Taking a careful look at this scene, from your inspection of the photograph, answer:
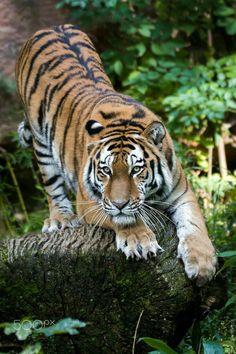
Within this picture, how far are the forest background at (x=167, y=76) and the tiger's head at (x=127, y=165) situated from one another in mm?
2678

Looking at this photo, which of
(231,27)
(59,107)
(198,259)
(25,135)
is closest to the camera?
(198,259)

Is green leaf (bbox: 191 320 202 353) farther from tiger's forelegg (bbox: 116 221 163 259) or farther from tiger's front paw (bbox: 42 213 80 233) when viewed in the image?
tiger's front paw (bbox: 42 213 80 233)

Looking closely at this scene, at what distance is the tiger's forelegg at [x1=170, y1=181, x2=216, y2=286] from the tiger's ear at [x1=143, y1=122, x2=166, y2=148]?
44 cm

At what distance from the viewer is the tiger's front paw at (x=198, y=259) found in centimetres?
394

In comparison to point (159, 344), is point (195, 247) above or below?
above

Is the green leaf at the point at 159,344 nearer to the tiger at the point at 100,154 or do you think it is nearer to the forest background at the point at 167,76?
the tiger at the point at 100,154

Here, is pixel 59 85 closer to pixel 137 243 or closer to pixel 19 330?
pixel 137 243

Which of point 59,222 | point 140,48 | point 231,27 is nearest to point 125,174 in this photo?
point 59,222

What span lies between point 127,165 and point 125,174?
0.07 meters

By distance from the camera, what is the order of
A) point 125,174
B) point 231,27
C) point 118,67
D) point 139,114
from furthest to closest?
point 231,27, point 118,67, point 139,114, point 125,174

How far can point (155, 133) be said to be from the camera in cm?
445

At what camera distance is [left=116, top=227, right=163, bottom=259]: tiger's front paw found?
3998mm

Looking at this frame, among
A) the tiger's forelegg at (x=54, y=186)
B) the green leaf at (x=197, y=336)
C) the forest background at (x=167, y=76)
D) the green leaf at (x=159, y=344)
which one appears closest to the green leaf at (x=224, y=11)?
the forest background at (x=167, y=76)

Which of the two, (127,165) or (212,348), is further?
(127,165)
